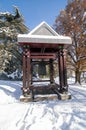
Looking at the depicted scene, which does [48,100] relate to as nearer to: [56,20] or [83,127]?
[83,127]

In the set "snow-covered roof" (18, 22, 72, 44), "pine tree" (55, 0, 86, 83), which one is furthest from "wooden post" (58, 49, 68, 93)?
"pine tree" (55, 0, 86, 83)

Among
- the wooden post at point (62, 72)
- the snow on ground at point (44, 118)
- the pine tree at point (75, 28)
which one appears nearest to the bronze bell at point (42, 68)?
the wooden post at point (62, 72)

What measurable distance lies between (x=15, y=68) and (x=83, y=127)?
64.5 ft

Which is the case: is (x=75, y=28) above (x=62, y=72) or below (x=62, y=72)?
above

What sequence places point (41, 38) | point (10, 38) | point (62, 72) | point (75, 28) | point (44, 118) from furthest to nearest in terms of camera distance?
point (10, 38)
point (75, 28)
point (62, 72)
point (41, 38)
point (44, 118)

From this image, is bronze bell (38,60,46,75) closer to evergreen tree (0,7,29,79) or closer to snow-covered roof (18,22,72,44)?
snow-covered roof (18,22,72,44)

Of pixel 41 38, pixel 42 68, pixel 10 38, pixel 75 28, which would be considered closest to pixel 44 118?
pixel 41 38

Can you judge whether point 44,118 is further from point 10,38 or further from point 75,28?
point 10,38

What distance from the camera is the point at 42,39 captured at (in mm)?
8461

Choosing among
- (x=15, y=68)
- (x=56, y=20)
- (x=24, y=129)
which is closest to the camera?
(x=24, y=129)

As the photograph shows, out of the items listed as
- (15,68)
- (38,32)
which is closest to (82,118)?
(38,32)

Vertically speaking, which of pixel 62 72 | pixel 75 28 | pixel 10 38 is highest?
pixel 10 38

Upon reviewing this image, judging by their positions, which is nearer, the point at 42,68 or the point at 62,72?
the point at 62,72

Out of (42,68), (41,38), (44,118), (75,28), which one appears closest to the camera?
(44,118)
